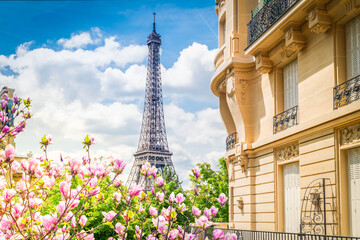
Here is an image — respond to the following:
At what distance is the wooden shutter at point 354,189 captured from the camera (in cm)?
1270

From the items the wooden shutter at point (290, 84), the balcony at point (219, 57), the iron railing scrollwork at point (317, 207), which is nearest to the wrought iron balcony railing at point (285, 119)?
the wooden shutter at point (290, 84)

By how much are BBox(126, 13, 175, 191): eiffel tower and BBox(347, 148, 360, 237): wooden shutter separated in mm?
75152

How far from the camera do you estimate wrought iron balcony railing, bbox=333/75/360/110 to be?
12.7m

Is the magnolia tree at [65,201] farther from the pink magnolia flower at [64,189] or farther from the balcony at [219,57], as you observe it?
the balcony at [219,57]

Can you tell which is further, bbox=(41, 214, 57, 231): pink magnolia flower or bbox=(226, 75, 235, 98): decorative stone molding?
bbox=(226, 75, 235, 98): decorative stone molding

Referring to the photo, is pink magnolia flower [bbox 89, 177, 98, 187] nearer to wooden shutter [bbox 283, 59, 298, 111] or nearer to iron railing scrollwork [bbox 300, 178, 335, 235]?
iron railing scrollwork [bbox 300, 178, 335, 235]

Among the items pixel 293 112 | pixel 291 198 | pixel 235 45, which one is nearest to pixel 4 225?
pixel 293 112

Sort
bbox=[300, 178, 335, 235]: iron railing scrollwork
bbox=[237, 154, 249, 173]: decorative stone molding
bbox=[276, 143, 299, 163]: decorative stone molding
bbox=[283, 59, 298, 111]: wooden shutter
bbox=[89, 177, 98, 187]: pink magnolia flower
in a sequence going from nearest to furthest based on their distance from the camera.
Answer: bbox=[89, 177, 98, 187]: pink magnolia flower, bbox=[300, 178, 335, 235]: iron railing scrollwork, bbox=[276, 143, 299, 163]: decorative stone molding, bbox=[283, 59, 298, 111]: wooden shutter, bbox=[237, 154, 249, 173]: decorative stone molding

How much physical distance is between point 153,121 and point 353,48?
82256 millimetres

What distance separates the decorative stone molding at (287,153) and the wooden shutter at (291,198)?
28 cm

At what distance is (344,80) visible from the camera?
1373 centimetres

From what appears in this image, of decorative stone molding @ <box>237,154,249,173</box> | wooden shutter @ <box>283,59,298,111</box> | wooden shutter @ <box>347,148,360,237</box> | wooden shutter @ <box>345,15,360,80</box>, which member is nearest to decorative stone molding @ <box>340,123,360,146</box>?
wooden shutter @ <box>347,148,360,237</box>

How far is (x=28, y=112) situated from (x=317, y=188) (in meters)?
9.10

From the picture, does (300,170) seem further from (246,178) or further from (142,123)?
(142,123)
